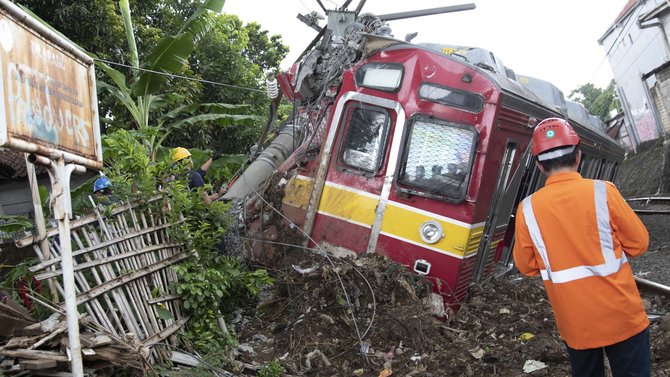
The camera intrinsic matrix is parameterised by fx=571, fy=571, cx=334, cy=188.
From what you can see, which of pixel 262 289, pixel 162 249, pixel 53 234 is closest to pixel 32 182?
pixel 53 234

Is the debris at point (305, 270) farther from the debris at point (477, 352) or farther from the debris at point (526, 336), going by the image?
the debris at point (526, 336)

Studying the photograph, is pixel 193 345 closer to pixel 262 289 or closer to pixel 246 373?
pixel 246 373

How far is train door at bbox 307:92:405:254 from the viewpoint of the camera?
5.70m

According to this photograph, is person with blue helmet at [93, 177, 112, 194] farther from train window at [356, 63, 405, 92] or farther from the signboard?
train window at [356, 63, 405, 92]


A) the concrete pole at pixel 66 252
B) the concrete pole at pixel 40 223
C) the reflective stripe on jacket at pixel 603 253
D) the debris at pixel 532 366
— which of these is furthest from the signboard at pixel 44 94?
the debris at pixel 532 366

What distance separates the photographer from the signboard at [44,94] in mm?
2506

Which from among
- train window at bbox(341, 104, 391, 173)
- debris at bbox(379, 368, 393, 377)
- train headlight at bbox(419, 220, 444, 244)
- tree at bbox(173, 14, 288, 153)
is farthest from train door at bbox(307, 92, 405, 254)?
tree at bbox(173, 14, 288, 153)

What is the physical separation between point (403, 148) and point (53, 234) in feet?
10.6

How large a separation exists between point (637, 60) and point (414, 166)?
74.9 ft

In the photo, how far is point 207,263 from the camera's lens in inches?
203

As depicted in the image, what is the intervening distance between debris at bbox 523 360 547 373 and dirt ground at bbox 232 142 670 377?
0.02 metres

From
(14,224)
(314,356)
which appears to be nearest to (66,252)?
(14,224)

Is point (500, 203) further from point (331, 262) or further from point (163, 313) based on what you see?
point (163, 313)

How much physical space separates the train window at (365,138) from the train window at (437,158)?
287 millimetres
